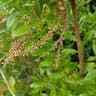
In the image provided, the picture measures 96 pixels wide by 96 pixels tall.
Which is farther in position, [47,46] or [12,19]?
[47,46]

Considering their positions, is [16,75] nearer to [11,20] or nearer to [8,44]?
[8,44]

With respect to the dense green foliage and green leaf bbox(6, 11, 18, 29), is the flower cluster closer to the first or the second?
the dense green foliage

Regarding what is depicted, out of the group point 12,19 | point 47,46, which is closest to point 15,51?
point 12,19

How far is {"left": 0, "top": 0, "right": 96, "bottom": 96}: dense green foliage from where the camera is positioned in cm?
132

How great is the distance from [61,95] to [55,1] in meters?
0.55

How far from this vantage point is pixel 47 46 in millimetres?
1584

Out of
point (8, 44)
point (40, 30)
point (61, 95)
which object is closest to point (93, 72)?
point (61, 95)

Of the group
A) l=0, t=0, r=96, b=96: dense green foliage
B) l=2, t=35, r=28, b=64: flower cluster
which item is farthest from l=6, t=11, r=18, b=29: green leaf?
l=2, t=35, r=28, b=64: flower cluster

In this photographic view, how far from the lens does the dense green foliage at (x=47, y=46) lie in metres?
1.32

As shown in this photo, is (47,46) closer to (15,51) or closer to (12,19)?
(12,19)

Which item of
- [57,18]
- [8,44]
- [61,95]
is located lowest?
[61,95]

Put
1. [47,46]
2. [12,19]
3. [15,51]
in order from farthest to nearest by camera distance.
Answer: [47,46] < [12,19] < [15,51]

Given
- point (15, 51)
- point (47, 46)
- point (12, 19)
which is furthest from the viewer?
point (47, 46)

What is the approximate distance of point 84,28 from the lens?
66.1 inches
